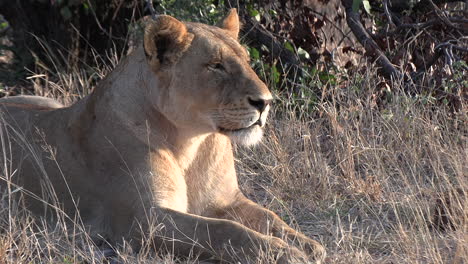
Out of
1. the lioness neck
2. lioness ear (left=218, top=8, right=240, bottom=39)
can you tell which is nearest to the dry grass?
the lioness neck

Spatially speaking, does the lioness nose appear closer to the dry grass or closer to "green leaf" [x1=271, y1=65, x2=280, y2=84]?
the dry grass

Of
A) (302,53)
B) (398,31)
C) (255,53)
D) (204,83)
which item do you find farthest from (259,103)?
(398,31)

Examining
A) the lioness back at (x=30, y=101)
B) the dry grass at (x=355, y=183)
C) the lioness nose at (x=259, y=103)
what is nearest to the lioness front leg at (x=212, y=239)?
the dry grass at (x=355, y=183)

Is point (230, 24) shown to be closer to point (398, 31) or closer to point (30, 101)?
point (30, 101)

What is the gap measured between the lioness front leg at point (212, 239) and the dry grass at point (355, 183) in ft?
0.37

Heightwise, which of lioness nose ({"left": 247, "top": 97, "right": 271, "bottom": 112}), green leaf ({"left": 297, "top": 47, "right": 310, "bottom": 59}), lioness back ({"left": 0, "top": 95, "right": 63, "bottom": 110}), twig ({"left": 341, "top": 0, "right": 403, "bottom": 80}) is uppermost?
lioness nose ({"left": 247, "top": 97, "right": 271, "bottom": 112})

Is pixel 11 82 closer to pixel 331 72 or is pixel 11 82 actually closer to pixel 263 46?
pixel 263 46

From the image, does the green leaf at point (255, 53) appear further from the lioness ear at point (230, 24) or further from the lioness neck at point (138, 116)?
the lioness neck at point (138, 116)

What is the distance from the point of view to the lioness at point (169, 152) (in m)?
3.78

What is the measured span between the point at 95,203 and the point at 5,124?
80cm

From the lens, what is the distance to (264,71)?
20.5ft

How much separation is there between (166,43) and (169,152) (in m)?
0.49

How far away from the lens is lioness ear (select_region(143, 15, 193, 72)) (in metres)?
3.92

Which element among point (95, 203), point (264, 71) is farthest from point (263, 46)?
point (95, 203)
